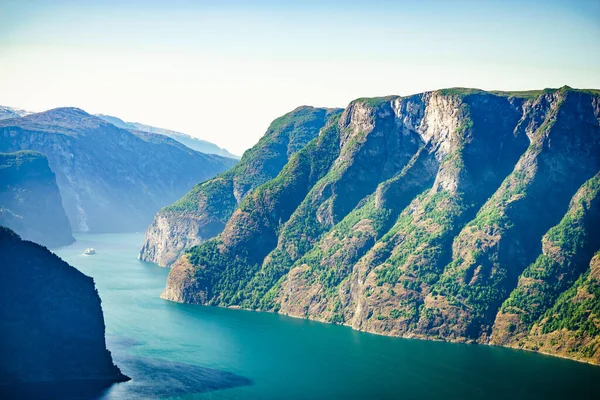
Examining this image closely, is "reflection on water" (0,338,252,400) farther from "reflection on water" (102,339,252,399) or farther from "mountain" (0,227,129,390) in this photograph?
"mountain" (0,227,129,390)

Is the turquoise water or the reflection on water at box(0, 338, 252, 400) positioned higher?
the turquoise water

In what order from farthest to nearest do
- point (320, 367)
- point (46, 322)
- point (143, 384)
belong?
point (320, 367)
point (143, 384)
point (46, 322)

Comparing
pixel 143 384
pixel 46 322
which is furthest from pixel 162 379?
pixel 46 322

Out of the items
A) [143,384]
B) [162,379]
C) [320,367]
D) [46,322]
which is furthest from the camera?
[320,367]

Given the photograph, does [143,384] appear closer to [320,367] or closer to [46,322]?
[46,322]

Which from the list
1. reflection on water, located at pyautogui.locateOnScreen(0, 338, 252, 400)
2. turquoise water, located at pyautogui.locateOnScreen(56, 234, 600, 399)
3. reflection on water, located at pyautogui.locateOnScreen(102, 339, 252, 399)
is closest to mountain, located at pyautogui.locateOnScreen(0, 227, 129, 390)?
reflection on water, located at pyautogui.locateOnScreen(0, 338, 252, 400)

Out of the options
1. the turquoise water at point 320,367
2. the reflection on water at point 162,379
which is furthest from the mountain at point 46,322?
the turquoise water at point 320,367

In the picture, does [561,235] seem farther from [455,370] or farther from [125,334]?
[125,334]
